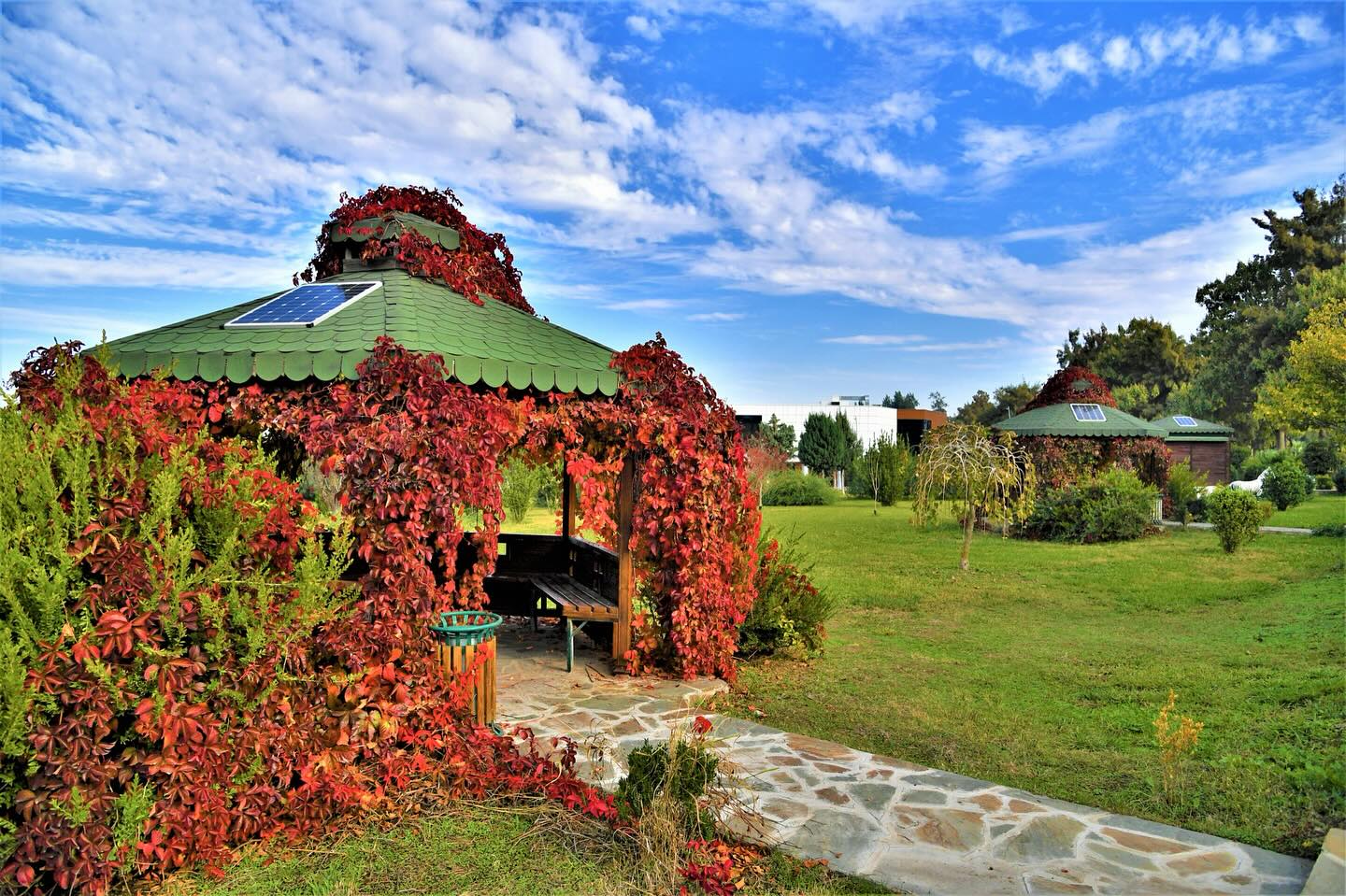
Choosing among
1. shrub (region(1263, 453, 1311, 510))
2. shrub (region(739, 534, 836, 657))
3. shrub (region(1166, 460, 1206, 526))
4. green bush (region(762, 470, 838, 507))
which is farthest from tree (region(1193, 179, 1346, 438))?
shrub (region(739, 534, 836, 657))

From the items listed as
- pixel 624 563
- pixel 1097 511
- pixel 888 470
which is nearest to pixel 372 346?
pixel 624 563

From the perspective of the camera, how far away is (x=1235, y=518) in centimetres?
1474

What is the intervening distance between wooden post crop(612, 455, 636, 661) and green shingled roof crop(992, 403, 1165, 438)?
694 inches

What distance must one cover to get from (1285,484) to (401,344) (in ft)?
82.7

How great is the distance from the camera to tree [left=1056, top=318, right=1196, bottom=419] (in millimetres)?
49062

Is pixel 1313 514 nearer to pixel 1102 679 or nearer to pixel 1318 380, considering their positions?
pixel 1318 380

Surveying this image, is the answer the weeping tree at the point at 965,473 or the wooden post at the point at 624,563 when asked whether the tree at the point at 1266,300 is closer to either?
the weeping tree at the point at 965,473

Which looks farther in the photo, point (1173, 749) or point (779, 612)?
point (779, 612)

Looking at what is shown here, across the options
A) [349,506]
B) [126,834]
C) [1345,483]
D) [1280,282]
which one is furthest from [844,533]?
[1280,282]

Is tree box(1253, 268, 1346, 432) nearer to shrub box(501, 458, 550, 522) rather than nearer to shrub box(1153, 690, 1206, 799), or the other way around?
shrub box(1153, 690, 1206, 799)

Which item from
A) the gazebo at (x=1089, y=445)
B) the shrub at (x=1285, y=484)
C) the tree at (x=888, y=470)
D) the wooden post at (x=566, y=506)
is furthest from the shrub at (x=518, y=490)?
the shrub at (x=1285, y=484)

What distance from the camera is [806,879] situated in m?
3.66

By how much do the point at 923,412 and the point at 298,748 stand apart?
164ft

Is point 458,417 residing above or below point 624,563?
above
